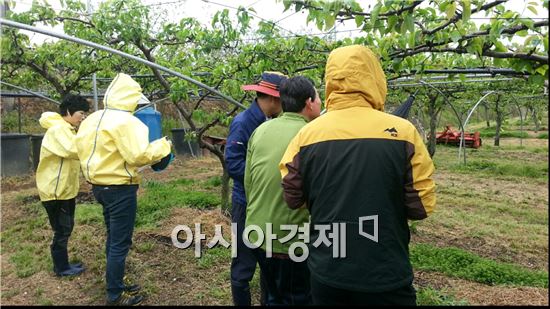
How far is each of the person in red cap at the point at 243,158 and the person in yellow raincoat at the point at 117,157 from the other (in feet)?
2.41

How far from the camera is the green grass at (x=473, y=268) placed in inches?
152

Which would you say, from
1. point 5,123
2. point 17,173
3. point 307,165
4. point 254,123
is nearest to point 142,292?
point 254,123

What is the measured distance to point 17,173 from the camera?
9.55 m

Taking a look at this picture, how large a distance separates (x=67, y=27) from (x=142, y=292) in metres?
3.63

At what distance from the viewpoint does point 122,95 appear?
3074 mm

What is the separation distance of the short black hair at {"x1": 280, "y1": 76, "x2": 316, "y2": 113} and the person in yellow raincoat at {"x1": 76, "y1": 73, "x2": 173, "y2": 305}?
1.24m

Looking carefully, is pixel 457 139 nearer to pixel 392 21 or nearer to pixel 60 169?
pixel 60 169

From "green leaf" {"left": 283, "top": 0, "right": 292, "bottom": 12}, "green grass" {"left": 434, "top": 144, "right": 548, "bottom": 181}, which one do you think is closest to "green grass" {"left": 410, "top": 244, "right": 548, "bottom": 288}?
"green leaf" {"left": 283, "top": 0, "right": 292, "bottom": 12}

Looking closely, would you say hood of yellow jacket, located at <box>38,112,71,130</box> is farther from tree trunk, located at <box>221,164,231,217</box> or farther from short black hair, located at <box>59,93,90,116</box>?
tree trunk, located at <box>221,164,231,217</box>

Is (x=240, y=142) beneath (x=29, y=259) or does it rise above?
above

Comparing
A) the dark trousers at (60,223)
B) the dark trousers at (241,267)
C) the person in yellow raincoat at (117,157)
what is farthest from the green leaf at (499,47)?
the dark trousers at (60,223)

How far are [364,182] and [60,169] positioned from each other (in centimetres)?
298

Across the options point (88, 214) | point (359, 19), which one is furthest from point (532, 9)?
point (88, 214)

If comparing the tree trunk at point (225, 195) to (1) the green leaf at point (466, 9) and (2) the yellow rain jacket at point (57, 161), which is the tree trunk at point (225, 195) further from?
(1) the green leaf at point (466, 9)
